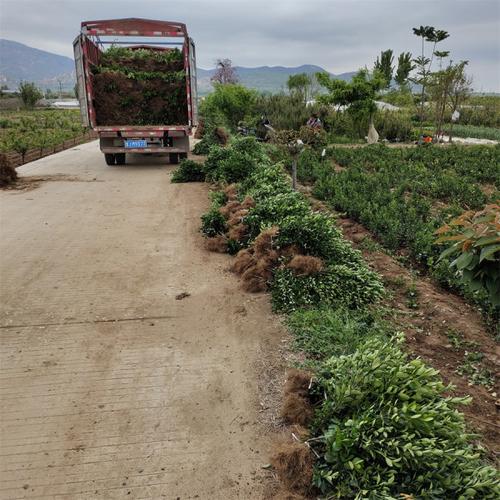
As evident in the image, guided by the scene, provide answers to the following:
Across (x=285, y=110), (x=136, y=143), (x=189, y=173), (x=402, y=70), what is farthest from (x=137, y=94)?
(x=402, y=70)

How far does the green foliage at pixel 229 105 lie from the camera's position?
1950 cm

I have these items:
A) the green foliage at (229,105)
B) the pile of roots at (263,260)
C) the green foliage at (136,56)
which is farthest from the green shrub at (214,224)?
the green foliage at (229,105)

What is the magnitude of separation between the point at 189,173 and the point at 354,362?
303 inches

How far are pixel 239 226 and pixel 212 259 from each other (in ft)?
1.84

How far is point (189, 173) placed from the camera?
9.63 m

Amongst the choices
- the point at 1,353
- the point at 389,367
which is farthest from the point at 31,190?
the point at 389,367

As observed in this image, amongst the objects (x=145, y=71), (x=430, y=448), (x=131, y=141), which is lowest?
(x=430, y=448)

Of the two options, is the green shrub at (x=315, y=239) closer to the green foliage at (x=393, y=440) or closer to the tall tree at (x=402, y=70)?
the green foliage at (x=393, y=440)

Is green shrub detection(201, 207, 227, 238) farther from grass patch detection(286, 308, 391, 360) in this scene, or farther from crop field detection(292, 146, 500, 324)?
grass patch detection(286, 308, 391, 360)

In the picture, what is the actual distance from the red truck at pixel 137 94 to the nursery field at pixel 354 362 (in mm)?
3693

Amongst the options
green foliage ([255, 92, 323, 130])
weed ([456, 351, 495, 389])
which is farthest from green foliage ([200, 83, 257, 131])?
weed ([456, 351, 495, 389])

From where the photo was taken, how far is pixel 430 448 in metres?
2.07

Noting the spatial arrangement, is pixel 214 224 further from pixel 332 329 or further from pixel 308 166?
pixel 308 166

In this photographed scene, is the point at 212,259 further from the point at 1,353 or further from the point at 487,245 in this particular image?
the point at 487,245
